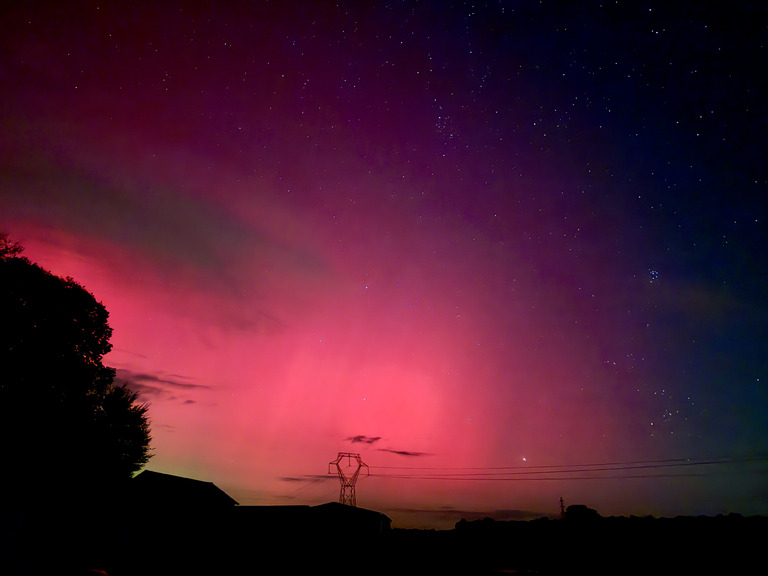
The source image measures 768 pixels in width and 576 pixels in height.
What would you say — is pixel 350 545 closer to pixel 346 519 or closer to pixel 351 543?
pixel 351 543

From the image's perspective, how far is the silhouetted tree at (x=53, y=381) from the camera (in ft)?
63.4

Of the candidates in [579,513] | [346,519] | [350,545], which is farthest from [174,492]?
[579,513]

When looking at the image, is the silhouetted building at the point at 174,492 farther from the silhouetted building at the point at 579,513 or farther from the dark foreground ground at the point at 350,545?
the silhouetted building at the point at 579,513

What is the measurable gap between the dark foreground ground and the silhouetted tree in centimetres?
190

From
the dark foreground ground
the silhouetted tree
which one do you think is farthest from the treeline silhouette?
the silhouetted tree

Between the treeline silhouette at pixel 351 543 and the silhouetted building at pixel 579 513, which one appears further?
the silhouetted building at pixel 579 513

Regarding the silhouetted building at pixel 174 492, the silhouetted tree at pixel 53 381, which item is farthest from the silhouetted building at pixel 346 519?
the silhouetted tree at pixel 53 381

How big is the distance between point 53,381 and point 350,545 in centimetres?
2169

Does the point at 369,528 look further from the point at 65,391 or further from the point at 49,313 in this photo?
the point at 49,313

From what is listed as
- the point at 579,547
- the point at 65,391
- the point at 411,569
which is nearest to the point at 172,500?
the point at 65,391

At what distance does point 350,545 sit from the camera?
27.5m

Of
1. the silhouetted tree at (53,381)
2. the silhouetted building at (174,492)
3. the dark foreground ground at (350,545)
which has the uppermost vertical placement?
the silhouetted tree at (53,381)

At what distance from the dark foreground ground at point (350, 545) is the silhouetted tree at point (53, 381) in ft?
Result: 6.24

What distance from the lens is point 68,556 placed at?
730 inches
